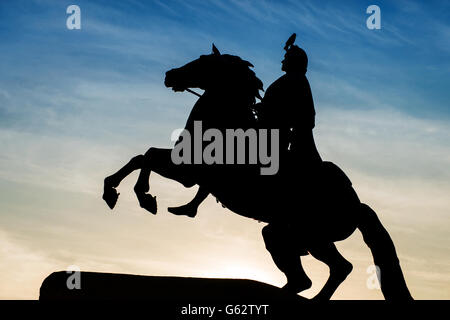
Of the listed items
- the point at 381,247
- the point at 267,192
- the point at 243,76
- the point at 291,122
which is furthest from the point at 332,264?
the point at 243,76

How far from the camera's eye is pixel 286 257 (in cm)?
941

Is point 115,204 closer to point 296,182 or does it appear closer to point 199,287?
point 199,287

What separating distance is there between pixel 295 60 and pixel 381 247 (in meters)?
2.72

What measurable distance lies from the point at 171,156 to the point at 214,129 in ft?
Answer: 2.06

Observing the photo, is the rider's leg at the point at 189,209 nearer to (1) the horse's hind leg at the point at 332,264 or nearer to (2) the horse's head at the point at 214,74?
(2) the horse's head at the point at 214,74

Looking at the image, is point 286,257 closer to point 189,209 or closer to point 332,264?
point 332,264

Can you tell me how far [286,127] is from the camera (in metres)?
9.23

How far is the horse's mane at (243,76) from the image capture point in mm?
9258

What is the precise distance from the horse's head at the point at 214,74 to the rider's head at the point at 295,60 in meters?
0.50

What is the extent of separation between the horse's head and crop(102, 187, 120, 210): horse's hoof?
156 cm

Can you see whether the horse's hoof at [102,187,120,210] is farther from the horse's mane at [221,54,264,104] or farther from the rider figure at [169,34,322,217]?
the horse's mane at [221,54,264,104]

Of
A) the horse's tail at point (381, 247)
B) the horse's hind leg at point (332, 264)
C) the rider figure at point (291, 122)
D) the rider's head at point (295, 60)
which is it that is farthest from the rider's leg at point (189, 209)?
the horse's tail at point (381, 247)
